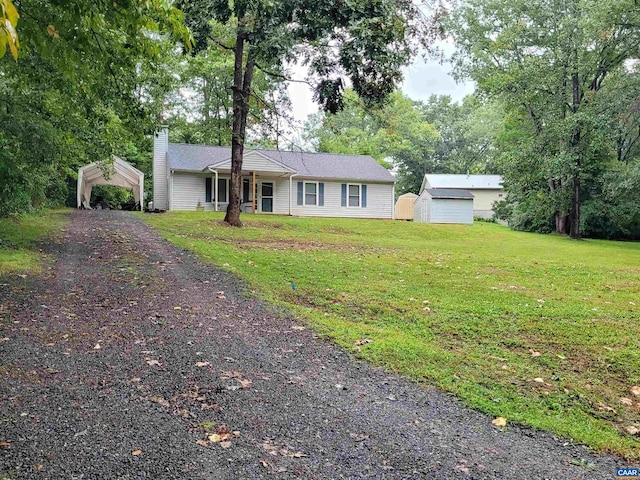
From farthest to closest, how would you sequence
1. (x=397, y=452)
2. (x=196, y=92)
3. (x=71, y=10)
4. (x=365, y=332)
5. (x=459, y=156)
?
(x=459, y=156) < (x=196, y=92) < (x=365, y=332) < (x=71, y=10) < (x=397, y=452)

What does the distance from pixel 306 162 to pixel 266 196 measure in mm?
3324

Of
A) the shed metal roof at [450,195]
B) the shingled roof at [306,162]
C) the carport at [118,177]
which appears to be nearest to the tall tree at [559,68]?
the shed metal roof at [450,195]

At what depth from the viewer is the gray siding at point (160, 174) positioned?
2520 cm

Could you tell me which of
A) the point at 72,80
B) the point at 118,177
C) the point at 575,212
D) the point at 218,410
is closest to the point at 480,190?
the point at 575,212

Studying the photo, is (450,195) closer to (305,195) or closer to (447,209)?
(447,209)

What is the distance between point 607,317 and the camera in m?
6.40

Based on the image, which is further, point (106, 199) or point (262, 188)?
point (106, 199)

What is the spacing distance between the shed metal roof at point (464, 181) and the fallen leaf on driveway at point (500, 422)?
34753 millimetres

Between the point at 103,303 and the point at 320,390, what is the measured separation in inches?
137

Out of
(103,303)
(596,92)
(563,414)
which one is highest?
(596,92)

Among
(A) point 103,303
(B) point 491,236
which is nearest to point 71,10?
(A) point 103,303

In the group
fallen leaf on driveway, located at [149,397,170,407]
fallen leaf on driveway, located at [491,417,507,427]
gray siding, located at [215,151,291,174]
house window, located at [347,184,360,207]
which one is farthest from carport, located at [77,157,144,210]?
fallen leaf on driveway, located at [491,417,507,427]

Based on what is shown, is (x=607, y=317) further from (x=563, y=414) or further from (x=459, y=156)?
(x=459, y=156)

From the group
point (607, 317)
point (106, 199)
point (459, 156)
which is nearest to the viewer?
point (607, 317)
